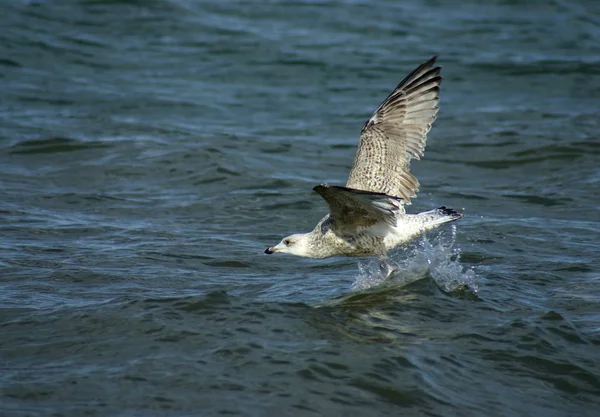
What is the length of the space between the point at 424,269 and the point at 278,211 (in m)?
2.20

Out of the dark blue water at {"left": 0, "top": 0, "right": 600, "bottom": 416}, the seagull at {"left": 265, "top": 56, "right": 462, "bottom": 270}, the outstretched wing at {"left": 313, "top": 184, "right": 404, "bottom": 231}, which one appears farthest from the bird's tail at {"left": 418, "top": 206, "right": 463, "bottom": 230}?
the dark blue water at {"left": 0, "top": 0, "right": 600, "bottom": 416}

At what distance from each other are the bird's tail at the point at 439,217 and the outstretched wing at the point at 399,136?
58cm

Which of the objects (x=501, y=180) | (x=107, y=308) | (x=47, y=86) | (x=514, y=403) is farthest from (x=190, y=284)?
(x=47, y=86)

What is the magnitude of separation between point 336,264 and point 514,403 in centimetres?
283

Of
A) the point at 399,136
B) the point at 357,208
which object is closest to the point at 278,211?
the point at 399,136

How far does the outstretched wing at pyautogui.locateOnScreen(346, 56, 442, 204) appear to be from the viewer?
22.7ft

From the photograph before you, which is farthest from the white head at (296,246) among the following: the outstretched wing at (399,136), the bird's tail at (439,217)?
the bird's tail at (439,217)

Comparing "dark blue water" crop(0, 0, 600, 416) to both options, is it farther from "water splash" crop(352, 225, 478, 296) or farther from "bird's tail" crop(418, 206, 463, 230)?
"bird's tail" crop(418, 206, 463, 230)

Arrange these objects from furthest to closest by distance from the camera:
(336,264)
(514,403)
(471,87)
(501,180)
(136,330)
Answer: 1. (471,87)
2. (501,180)
3. (336,264)
4. (136,330)
5. (514,403)

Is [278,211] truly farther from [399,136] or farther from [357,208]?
[357,208]

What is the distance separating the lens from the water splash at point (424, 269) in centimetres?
664

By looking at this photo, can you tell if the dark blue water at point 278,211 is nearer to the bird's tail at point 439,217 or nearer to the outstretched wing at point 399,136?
the bird's tail at point 439,217

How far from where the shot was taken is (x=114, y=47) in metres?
14.2

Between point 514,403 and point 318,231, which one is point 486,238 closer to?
point 318,231
